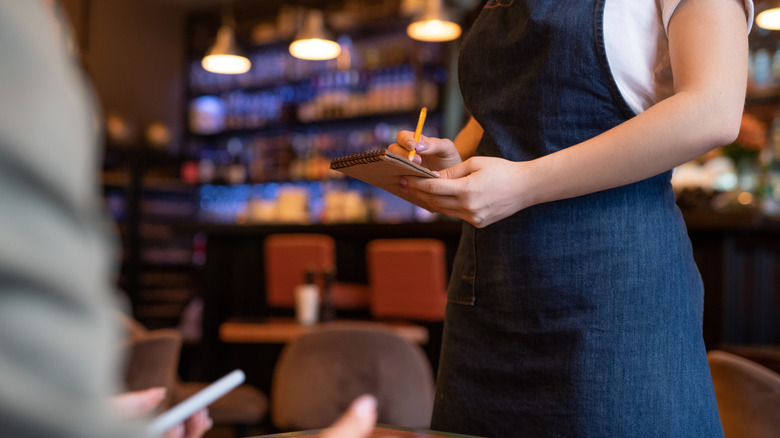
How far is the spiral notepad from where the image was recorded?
85cm

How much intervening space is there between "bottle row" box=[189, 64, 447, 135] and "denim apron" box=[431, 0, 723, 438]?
505cm

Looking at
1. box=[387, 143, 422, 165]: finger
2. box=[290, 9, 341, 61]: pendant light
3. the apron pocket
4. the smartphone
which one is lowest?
the smartphone

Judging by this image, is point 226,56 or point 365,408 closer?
point 365,408

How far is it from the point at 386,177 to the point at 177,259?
6909mm

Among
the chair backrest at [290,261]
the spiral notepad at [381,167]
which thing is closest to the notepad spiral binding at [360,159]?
the spiral notepad at [381,167]

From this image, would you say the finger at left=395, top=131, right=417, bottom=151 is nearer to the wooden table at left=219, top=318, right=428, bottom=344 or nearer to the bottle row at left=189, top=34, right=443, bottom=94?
the wooden table at left=219, top=318, right=428, bottom=344

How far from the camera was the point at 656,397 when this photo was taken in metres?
0.85

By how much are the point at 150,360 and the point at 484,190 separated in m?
1.42

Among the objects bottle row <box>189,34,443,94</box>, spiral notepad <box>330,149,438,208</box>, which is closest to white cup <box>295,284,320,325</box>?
spiral notepad <box>330,149,438,208</box>

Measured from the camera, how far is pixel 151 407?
0.56 meters

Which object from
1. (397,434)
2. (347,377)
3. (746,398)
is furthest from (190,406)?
(347,377)

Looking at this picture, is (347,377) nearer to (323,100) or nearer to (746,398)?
(746,398)

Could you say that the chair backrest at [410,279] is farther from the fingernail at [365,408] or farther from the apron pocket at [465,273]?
the fingernail at [365,408]

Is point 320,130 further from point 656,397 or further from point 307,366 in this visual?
point 656,397
